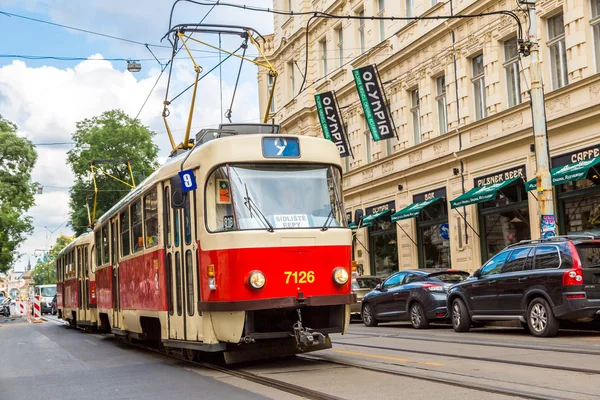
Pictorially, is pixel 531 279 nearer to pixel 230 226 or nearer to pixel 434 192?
pixel 230 226

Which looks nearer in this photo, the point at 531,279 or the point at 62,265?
the point at 531,279

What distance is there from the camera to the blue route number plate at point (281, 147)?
36.5ft

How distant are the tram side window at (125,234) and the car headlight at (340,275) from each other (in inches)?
221

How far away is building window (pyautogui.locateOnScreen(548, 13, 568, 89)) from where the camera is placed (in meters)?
22.1

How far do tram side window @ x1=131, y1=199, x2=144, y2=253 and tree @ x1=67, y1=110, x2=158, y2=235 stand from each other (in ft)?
149

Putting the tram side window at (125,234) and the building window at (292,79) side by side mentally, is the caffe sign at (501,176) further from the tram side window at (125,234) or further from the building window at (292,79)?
the building window at (292,79)

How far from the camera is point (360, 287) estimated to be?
2450 cm

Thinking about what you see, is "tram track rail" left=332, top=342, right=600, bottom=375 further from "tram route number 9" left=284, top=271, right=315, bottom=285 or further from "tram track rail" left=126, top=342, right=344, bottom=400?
"tram track rail" left=126, top=342, right=344, bottom=400

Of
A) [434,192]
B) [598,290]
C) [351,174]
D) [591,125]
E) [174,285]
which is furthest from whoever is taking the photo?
[351,174]

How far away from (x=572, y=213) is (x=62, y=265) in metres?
17.1

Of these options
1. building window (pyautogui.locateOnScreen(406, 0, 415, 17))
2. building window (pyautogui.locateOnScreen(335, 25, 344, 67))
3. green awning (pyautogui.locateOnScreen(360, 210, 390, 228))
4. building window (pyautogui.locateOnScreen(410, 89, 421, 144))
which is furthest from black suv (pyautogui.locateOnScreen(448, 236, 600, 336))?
building window (pyautogui.locateOnScreen(335, 25, 344, 67))

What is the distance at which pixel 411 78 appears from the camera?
30406 millimetres

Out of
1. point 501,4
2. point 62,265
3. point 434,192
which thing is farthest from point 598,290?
point 62,265

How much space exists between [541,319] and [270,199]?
21.1ft
